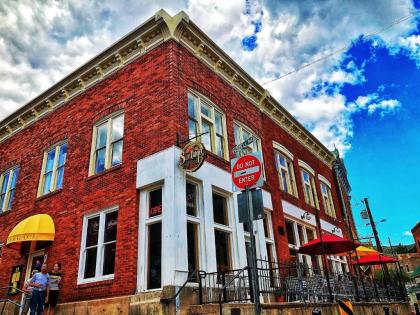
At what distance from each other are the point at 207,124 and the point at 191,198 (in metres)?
3.04

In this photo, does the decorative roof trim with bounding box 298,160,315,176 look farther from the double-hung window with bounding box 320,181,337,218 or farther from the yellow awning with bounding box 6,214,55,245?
the yellow awning with bounding box 6,214,55,245

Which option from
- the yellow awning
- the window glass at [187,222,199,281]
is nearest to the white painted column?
the window glass at [187,222,199,281]

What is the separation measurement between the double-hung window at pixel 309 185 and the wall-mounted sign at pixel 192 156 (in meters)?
10.2

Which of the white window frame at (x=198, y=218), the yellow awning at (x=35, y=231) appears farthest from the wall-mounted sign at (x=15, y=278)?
the white window frame at (x=198, y=218)

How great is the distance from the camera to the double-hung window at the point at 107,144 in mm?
11312

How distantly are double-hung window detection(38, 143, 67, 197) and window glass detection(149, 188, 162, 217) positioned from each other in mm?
4680

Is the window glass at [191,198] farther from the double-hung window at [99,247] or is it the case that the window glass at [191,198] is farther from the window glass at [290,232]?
the window glass at [290,232]

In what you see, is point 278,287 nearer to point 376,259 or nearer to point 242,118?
point 242,118

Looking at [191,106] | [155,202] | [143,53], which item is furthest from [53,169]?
[191,106]

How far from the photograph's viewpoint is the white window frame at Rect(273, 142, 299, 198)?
630 inches

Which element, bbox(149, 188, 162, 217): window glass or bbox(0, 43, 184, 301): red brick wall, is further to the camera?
bbox(0, 43, 184, 301): red brick wall

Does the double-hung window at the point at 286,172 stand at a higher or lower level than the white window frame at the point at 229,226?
higher

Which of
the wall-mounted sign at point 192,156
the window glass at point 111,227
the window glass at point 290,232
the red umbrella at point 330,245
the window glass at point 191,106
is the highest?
the window glass at point 191,106

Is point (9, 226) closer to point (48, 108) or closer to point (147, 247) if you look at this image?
point (48, 108)
